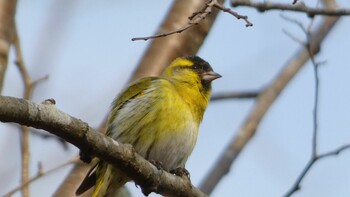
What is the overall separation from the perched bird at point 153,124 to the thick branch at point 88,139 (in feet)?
3.29

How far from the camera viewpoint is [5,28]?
584cm

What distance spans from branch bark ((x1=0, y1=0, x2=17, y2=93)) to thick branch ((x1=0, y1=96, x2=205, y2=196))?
151 cm

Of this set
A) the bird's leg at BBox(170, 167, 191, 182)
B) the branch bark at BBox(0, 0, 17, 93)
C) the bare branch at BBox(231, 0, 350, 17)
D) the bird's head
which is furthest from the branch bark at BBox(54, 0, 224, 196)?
the bare branch at BBox(231, 0, 350, 17)

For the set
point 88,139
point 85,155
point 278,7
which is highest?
point 278,7

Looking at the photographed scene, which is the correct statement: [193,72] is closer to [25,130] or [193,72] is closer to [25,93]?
[25,93]

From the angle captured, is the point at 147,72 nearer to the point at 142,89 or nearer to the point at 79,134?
the point at 142,89

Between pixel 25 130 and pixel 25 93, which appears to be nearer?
pixel 25 130

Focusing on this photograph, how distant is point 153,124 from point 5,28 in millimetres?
1304

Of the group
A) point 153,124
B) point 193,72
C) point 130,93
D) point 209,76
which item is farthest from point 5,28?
point 209,76

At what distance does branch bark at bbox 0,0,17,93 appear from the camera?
564 centimetres

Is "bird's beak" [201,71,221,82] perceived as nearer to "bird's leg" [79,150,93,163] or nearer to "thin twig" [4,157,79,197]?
"thin twig" [4,157,79,197]

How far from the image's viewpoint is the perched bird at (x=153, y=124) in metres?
5.77

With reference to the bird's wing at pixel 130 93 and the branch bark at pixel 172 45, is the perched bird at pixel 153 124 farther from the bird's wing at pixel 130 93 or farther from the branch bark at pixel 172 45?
the branch bark at pixel 172 45

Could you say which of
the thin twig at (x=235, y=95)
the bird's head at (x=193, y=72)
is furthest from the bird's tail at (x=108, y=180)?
the thin twig at (x=235, y=95)
